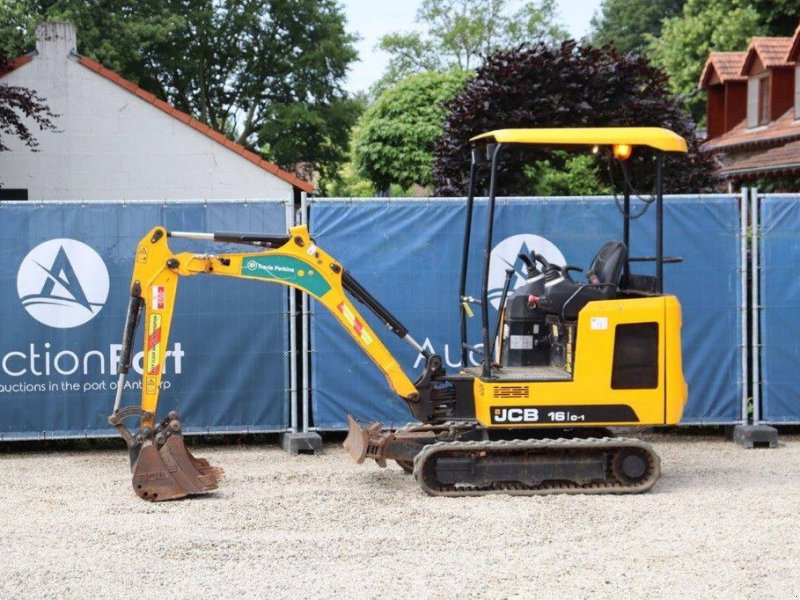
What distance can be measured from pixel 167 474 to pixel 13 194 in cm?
1473

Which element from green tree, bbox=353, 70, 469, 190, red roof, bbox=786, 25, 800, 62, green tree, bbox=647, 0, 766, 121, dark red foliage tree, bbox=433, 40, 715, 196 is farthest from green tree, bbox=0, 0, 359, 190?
dark red foliage tree, bbox=433, 40, 715, 196

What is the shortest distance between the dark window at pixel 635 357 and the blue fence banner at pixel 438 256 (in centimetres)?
216

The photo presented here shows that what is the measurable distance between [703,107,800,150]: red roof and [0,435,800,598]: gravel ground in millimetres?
21968

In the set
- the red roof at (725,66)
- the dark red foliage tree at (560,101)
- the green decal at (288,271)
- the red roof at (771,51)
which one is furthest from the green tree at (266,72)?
the green decal at (288,271)

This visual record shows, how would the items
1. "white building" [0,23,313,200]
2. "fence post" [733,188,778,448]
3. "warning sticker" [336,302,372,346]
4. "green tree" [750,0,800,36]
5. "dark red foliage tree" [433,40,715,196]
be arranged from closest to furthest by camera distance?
1. "warning sticker" [336,302,372,346]
2. "fence post" [733,188,778,448]
3. "dark red foliage tree" [433,40,715,196]
4. "white building" [0,23,313,200]
5. "green tree" [750,0,800,36]

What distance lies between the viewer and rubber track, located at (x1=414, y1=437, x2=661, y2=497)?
916cm

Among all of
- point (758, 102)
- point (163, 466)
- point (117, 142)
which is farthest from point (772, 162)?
point (163, 466)

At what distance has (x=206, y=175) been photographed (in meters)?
23.3

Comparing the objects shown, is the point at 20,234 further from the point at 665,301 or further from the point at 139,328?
the point at 665,301

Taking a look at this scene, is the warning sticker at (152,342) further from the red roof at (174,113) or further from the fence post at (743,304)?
the red roof at (174,113)

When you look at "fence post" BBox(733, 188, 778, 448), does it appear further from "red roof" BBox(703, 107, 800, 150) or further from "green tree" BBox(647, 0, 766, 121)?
"green tree" BBox(647, 0, 766, 121)

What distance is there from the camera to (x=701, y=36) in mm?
45188

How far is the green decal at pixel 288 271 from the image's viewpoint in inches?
374

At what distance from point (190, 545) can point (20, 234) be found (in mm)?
4514
